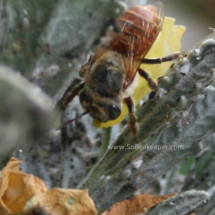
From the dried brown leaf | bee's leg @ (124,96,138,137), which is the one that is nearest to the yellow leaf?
bee's leg @ (124,96,138,137)

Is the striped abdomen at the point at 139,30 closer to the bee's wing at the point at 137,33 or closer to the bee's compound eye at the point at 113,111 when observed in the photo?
the bee's wing at the point at 137,33

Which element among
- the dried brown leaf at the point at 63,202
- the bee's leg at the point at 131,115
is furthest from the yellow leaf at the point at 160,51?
the dried brown leaf at the point at 63,202

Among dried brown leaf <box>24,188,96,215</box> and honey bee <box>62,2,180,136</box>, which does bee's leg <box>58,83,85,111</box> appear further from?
dried brown leaf <box>24,188,96,215</box>

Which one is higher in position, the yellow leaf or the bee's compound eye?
the yellow leaf

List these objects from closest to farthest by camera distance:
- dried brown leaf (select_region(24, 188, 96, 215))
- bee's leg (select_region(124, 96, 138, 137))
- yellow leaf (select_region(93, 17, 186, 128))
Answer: dried brown leaf (select_region(24, 188, 96, 215))
bee's leg (select_region(124, 96, 138, 137))
yellow leaf (select_region(93, 17, 186, 128))

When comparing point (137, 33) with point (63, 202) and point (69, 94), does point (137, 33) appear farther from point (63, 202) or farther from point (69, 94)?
point (63, 202)

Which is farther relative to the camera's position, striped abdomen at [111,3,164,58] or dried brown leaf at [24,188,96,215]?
striped abdomen at [111,3,164,58]

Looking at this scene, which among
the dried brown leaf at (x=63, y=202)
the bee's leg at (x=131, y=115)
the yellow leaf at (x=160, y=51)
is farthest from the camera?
the yellow leaf at (x=160, y=51)

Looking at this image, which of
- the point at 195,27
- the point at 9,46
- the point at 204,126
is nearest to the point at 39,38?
the point at 9,46

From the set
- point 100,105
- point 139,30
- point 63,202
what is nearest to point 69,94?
point 100,105
